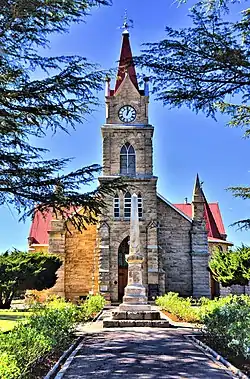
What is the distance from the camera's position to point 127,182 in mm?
29328

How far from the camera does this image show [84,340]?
12570 mm

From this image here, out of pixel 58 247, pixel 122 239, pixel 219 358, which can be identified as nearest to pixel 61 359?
pixel 219 358

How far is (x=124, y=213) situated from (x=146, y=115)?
24.3 feet

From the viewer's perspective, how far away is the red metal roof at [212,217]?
3741cm

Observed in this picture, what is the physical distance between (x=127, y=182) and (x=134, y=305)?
12630 mm

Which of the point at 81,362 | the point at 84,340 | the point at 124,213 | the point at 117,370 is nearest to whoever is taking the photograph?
the point at 117,370

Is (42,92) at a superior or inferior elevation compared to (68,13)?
inferior

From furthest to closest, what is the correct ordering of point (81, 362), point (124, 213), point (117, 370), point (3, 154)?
point (124, 213) < point (3, 154) < point (81, 362) < point (117, 370)

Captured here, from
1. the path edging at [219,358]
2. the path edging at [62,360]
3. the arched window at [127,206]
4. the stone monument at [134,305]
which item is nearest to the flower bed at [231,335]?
the path edging at [219,358]

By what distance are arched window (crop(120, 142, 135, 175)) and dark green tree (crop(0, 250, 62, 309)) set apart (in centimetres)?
818

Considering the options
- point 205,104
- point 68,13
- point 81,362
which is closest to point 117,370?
point 81,362

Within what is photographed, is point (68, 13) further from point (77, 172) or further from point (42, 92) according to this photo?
point (77, 172)

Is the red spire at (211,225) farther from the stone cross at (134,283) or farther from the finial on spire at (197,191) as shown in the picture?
the stone cross at (134,283)

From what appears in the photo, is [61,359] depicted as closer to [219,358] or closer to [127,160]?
[219,358]
